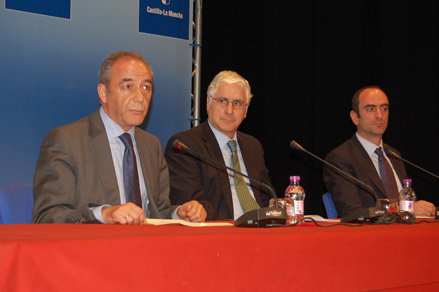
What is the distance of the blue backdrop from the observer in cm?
317

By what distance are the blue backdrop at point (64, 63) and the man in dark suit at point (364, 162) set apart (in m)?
1.21

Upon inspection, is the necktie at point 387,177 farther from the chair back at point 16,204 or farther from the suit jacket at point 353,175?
the chair back at point 16,204

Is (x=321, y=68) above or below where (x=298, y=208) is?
above

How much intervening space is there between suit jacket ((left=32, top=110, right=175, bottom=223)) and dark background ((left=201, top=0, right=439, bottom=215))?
2019 mm

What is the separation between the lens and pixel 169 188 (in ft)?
9.60

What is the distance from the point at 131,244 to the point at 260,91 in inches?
146

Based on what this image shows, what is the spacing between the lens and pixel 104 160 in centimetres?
245

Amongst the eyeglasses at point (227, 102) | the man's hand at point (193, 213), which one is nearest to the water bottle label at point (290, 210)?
the man's hand at point (193, 213)

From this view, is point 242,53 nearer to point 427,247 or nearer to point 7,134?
point 7,134

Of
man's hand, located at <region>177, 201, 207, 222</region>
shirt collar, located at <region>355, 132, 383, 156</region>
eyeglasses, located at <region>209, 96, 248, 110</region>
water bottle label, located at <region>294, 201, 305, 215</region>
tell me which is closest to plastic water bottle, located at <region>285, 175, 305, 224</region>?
water bottle label, located at <region>294, 201, 305, 215</region>

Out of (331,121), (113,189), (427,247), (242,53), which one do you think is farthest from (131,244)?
(331,121)

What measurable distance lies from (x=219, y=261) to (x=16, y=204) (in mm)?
1489

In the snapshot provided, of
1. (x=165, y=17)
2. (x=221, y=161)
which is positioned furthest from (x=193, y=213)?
(x=165, y=17)

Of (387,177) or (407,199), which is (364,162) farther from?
(407,199)
